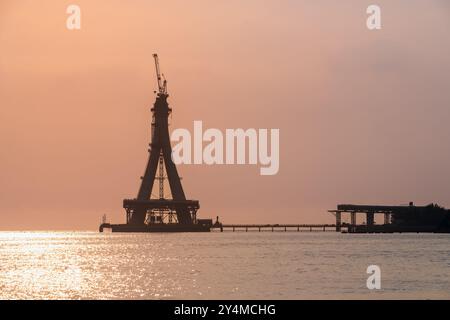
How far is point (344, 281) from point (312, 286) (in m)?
5.62

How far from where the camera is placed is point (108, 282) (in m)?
77.2
